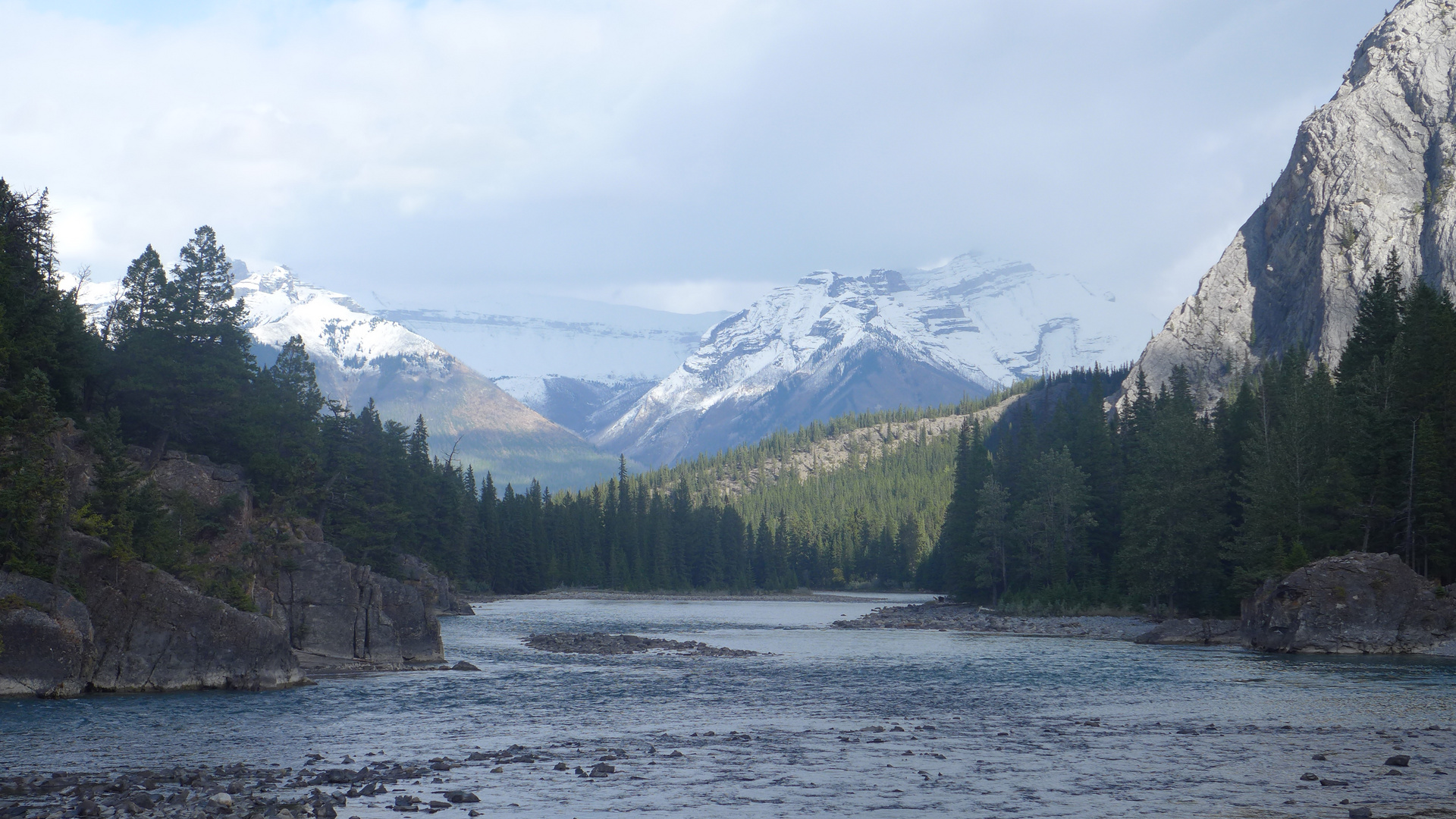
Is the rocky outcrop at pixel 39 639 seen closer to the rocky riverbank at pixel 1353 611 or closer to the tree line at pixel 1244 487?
the rocky riverbank at pixel 1353 611

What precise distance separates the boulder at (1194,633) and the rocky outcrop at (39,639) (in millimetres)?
63230

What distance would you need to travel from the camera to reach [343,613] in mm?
58719

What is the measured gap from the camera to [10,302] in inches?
1887

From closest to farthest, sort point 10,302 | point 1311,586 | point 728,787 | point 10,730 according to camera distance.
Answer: point 728,787
point 10,730
point 10,302
point 1311,586

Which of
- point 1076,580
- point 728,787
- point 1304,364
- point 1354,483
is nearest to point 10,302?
point 728,787

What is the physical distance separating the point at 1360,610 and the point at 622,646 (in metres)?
45.6

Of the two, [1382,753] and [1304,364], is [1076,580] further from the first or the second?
[1382,753]

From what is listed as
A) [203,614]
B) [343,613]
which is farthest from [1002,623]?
[203,614]

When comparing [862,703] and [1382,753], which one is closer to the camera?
[1382,753]

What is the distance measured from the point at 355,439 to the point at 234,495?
3527cm

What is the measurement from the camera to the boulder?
71.6m

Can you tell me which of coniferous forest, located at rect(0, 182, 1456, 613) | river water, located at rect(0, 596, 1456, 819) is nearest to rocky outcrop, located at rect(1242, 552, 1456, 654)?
river water, located at rect(0, 596, 1456, 819)

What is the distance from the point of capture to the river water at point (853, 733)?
24875mm

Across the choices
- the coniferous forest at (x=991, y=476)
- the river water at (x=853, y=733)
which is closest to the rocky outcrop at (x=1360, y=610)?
the river water at (x=853, y=733)
